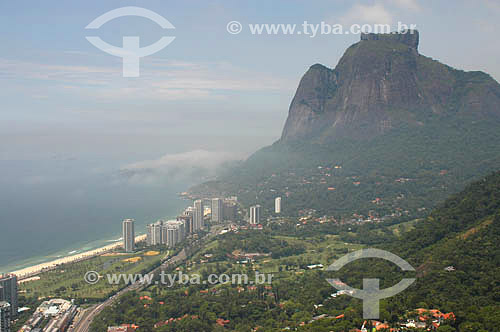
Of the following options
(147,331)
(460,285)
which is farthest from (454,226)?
(147,331)

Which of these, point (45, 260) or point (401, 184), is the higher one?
point (401, 184)


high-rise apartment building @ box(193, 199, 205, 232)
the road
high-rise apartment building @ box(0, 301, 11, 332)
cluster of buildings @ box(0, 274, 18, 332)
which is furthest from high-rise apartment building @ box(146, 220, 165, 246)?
high-rise apartment building @ box(0, 301, 11, 332)

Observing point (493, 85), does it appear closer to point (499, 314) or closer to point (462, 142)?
point (462, 142)

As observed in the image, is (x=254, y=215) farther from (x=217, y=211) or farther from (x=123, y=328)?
(x=123, y=328)

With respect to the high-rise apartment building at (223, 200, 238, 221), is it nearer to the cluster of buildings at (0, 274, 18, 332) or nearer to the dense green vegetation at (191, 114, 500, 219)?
the dense green vegetation at (191, 114, 500, 219)

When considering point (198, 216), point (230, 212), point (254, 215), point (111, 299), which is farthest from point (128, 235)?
point (230, 212)

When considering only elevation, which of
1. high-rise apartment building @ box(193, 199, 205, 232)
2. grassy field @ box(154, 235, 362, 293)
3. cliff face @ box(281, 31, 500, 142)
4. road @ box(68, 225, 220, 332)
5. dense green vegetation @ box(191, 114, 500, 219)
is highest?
cliff face @ box(281, 31, 500, 142)
